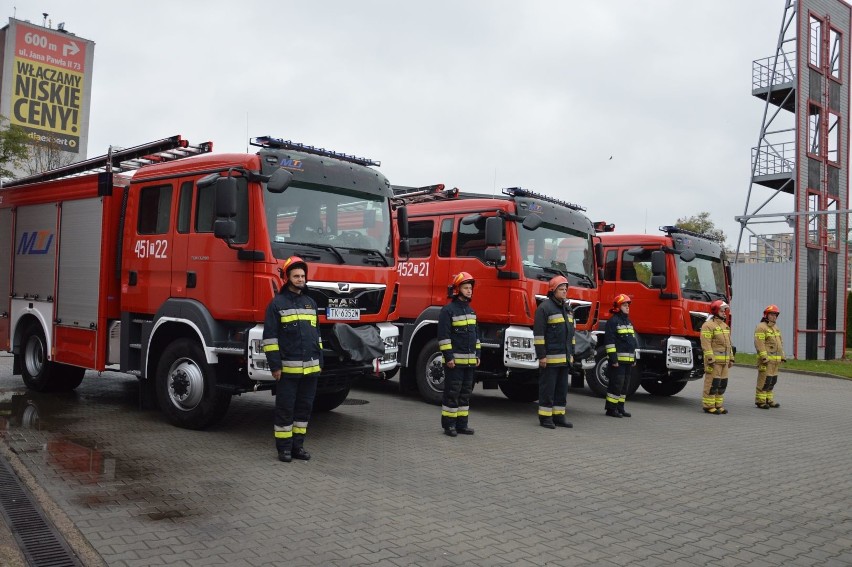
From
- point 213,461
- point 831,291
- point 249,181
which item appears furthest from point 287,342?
point 831,291

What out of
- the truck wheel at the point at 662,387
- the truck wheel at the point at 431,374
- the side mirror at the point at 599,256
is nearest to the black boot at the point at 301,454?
the truck wheel at the point at 431,374

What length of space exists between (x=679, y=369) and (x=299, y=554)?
30.2 ft

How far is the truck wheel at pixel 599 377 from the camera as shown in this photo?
12.7 m

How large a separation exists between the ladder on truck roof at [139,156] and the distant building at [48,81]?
4995 cm

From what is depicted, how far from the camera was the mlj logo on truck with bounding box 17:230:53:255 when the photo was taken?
31.5 feet

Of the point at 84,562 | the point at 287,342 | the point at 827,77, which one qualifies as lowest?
the point at 84,562

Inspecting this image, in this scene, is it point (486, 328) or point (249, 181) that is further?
point (486, 328)

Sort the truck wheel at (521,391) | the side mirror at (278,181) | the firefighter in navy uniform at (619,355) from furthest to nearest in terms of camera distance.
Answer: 1. the truck wheel at (521,391)
2. the firefighter in navy uniform at (619,355)
3. the side mirror at (278,181)

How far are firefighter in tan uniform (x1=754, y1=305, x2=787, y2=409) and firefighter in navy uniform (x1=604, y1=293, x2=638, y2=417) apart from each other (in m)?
2.92

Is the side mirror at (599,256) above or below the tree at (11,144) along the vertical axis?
below

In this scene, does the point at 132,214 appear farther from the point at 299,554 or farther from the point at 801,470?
the point at 801,470

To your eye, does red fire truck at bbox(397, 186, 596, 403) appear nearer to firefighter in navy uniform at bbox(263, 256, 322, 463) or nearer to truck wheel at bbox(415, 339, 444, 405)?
truck wheel at bbox(415, 339, 444, 405)

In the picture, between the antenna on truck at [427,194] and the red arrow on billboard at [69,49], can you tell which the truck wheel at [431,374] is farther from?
the red arrow on billboard at [69,49]

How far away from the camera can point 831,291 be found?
25000 millimetres
